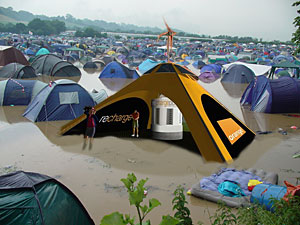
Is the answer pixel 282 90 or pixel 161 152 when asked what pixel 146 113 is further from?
pixel 282 90

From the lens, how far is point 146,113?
444 inches

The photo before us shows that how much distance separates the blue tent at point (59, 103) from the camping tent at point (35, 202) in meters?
8.04

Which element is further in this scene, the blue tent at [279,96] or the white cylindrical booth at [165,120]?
the blue tent at [279,96]

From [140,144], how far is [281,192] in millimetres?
5056

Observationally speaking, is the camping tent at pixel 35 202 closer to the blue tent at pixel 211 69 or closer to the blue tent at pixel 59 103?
the blue tent at pixel 59 103

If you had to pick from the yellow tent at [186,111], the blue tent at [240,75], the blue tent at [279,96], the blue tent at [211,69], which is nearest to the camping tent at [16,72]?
the yellow tent at [186,111]

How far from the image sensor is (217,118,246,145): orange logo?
28.3 feet

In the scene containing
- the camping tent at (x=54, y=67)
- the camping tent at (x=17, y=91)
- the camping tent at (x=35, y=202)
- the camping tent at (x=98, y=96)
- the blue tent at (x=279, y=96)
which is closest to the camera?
the camping tent at (x=35, y=202)

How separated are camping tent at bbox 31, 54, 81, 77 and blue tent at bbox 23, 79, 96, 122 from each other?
12958 millimetres

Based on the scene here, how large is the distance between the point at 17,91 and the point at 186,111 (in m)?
9.62

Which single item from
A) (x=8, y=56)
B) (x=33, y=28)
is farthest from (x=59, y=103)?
(x=33, y=28)

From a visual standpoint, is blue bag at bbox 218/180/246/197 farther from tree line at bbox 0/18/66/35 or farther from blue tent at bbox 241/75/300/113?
tree line at bbox 0/18/66/35

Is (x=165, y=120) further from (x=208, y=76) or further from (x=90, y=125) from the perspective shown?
(x=208, y=76)

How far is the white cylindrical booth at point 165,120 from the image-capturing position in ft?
32.6
